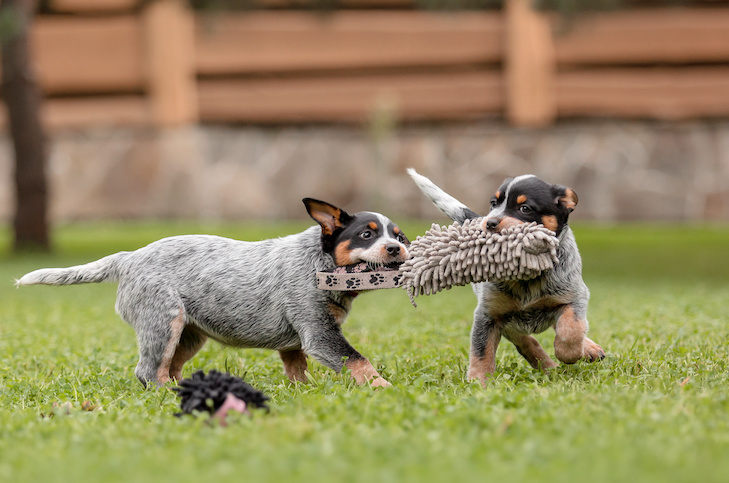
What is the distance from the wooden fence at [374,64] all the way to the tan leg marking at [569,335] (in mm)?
12195

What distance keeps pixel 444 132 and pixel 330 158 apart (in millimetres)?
2271

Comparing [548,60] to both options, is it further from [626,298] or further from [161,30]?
[626,298]

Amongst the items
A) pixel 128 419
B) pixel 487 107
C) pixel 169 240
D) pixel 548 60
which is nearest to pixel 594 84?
pixel 548 60

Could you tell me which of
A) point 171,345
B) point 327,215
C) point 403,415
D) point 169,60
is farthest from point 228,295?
point 169,60

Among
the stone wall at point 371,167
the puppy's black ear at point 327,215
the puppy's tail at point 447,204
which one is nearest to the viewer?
the puppy's black ear at point 327,215

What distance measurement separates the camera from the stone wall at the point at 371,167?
16625mm

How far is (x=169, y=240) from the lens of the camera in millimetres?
4824

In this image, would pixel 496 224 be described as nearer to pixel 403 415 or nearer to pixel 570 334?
pixel 570 334

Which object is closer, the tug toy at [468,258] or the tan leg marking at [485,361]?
the tug toy at [468,258]

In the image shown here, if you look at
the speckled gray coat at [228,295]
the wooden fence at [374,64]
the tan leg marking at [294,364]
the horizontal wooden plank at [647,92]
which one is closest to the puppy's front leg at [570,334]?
the speckled gray coat at [228,295]

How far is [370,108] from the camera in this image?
1638cm

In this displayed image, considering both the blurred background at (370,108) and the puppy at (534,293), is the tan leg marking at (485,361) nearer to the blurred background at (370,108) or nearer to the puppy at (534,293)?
the puppy at (534,293)

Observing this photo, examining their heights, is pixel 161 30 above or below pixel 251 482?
above

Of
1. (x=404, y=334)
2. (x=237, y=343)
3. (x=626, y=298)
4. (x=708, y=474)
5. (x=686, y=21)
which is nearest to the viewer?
(x=708, y=474)
